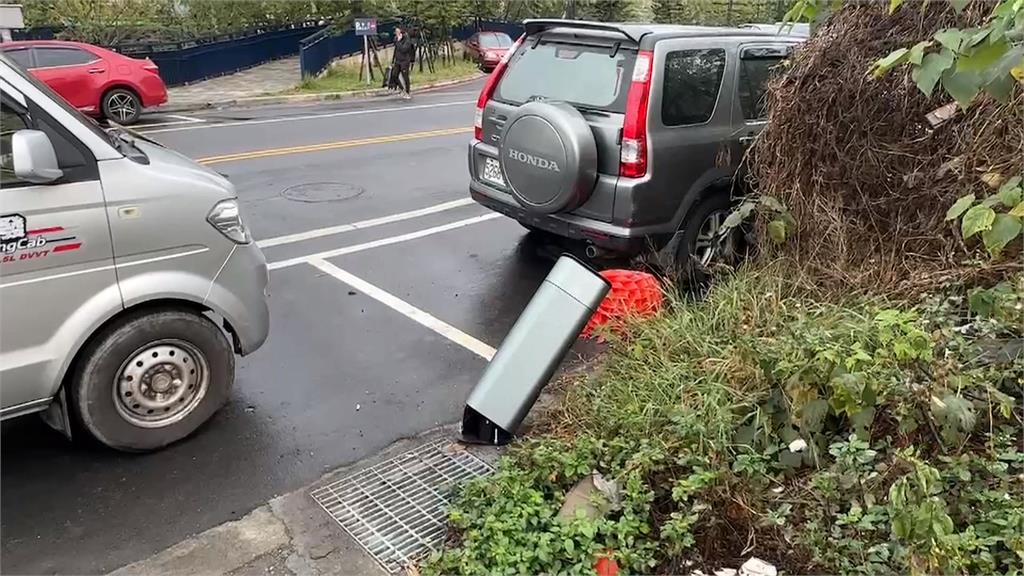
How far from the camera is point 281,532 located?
3.43m

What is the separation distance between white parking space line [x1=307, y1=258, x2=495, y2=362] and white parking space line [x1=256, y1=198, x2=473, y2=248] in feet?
2.16

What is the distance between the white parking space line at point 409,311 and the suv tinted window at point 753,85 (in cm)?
281

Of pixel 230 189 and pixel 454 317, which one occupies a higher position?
pixel 230 189

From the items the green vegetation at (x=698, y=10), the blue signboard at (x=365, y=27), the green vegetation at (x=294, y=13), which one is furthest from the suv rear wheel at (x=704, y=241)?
the green vegetation at (x=698, y=10)

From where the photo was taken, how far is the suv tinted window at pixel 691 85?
18.6 ft

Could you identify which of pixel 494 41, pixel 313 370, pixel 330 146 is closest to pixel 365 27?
pixel 494 41

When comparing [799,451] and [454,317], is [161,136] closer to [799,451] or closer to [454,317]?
[454,317]

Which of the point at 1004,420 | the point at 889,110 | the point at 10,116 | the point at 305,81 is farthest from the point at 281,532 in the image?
the point at 305,81

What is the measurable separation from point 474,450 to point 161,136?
37.9ft

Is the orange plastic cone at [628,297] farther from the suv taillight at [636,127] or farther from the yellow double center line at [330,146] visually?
the yellow double center line at [330,146]

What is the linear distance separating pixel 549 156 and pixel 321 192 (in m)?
4.50

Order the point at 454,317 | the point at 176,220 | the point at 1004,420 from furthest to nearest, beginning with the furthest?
the point at 454,317
the point at 176,220
the point at 1004,420

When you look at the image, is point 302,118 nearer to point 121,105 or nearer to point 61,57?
point 121,105

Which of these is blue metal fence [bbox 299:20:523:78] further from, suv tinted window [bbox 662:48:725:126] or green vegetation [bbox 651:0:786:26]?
suv tinted window [bbox 662:48:725:126]
